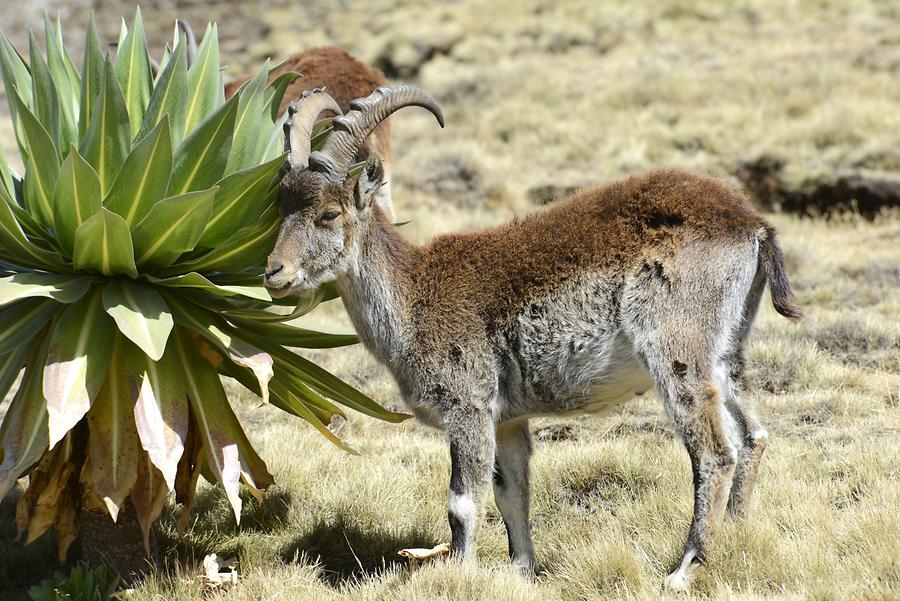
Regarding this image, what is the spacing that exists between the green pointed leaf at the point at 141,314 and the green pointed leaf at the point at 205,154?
0.60m

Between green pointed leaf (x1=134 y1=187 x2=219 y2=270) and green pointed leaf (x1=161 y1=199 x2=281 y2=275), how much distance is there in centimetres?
13

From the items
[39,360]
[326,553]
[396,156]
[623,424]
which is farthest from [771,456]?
[396,156]

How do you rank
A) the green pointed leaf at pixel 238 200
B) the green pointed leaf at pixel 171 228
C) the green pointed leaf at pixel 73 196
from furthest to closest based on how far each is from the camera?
the green pointed leaf at pixel 238 200 < the green pointed leaf at pixel 171 228 < the green pointed leaf at pixel 73 196

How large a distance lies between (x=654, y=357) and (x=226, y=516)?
3034 millimetres

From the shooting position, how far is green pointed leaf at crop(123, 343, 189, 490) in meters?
4.72

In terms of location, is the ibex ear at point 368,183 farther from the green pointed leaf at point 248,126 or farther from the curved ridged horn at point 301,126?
the green pointed leaf at point 248,126

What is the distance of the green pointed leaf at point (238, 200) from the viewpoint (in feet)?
16.8

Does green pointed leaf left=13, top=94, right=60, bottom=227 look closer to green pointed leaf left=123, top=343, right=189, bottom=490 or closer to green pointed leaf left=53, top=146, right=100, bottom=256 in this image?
green pointed leaf left=53, top=146, right=100, bottom=256

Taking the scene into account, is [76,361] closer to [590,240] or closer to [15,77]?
[15,77]

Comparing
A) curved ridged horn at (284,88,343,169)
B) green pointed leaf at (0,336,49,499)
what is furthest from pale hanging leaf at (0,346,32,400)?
curved ridged horn at (284,88,343,169)

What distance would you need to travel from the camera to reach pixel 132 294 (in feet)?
16.3

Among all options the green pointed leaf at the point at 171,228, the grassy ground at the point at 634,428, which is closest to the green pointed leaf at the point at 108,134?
the green pointed leaf at the point at 171,228

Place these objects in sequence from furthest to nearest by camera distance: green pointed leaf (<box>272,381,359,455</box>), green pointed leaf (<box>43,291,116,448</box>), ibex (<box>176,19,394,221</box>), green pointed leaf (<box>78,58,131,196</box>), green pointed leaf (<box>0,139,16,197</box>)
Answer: ibex (<box>176,19,394,221</box>)
green pointed leaf (<box>272,381,359,455</box>)
green pointed leaf (<box>0,139,16,197</box>)
green pointed leaf (<box>78,58,131,196</box>)
green pointed leaf (<box>43,291,116,448</box>)

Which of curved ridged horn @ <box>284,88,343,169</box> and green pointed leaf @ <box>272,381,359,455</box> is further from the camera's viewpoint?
green pointed leaf @ <box>272,381,359,455</box>
